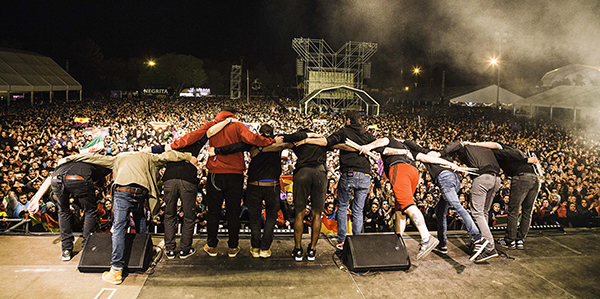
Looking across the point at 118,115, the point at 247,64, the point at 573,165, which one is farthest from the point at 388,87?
the point at 573,165

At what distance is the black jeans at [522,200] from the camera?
4.79 meters

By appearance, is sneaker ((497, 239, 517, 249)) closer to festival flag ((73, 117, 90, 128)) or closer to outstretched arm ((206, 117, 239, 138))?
outstretched arm ((206, 117, 239, 138))

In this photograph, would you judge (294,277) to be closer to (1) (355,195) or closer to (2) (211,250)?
(2) (211,250)

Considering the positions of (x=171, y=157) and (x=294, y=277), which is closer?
(x=294, y=277)

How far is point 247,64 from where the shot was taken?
304 feet

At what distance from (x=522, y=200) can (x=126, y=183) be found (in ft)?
16.5

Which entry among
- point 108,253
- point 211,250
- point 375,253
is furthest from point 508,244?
point 108,253

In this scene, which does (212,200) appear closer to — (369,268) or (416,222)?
(369,268)

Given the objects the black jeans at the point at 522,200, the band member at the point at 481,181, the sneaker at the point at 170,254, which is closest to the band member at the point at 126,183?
the sneaker at the point at 170,254

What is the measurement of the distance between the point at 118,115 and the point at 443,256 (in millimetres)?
23846

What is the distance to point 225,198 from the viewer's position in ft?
14.2

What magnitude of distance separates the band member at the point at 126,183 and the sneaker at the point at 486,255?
367cm

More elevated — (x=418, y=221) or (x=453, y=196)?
(x=453, y=196)

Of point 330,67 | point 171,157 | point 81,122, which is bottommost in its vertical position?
point 171,157
